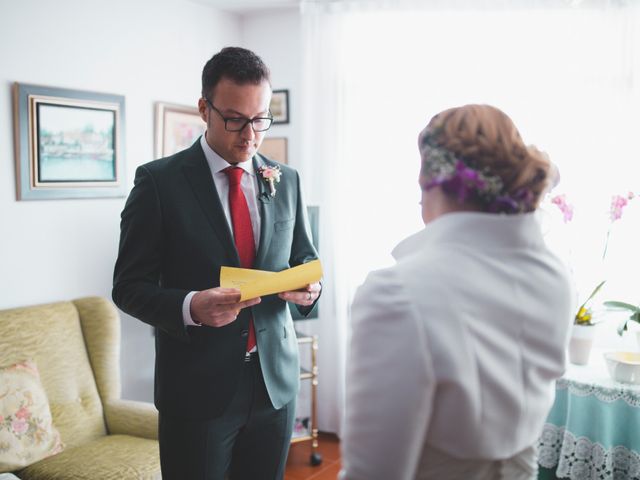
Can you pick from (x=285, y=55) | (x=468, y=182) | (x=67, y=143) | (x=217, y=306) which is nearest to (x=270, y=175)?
(x=217, y=306)

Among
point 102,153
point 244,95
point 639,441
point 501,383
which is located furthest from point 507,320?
point 102,153

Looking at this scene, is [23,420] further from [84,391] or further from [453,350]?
[453,350]

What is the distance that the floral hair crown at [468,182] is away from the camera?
996 millimetres

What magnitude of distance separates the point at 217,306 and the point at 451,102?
8.27 feet

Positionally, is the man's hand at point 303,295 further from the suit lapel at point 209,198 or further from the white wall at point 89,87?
the white wall at point 89,87

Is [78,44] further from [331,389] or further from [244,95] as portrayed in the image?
[331,389]

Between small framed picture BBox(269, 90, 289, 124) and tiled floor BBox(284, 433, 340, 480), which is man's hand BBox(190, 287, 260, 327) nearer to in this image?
tiled floor BBox(284, 433, 340, 480)

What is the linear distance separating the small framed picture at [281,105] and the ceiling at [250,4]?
1.79ft

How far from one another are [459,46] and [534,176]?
2.75 meters

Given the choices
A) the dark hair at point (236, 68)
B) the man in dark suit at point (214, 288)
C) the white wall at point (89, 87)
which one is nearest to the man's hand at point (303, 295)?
the man in dark suit at point (214, 288)

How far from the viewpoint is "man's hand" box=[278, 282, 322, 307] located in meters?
1.72

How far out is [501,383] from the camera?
97 centimetres

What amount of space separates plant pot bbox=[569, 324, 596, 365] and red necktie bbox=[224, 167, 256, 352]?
1838 mm

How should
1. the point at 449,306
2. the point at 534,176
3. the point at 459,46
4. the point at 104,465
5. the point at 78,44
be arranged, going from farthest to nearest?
the point at 459,46
the point at 78,44
the point at 104,465
the point at 534,176
the point at 449,306
